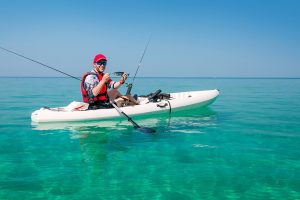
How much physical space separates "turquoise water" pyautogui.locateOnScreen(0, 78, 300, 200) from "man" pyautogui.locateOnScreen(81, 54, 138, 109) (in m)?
0.81

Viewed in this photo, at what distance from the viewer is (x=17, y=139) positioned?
27.9ft

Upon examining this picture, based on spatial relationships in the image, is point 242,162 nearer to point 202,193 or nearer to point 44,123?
point 202,193

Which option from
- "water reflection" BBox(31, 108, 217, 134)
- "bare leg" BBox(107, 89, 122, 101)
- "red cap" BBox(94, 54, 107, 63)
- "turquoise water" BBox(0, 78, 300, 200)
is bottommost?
"turquoise water" BBox(0, 78, 300, 200)

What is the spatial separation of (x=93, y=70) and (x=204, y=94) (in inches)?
236

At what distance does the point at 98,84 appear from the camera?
9.24 metres

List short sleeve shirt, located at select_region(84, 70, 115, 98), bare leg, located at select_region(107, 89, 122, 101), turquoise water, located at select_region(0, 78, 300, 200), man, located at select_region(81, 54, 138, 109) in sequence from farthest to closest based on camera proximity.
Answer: bare leg, located at select_region(107, 89, 122, 101) → short sleeve shirt, located at select_region(84, 70, 115, 98) → man, located at select_region(81, 54, 138, 109) → turquoise water, located at select_region(0, 78, 300, 200)

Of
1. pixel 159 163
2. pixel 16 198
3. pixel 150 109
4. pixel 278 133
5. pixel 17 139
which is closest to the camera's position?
pixel 16 198

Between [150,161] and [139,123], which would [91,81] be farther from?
[150,161]

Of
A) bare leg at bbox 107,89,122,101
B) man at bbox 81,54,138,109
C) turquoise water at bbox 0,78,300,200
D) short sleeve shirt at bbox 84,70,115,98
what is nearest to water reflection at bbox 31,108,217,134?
turquoise water at bbox 0,78,300,200

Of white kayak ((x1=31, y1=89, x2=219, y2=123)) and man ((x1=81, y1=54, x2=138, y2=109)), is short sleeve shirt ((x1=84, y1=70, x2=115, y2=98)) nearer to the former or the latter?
man ((x1=81, y1=54, x2=138, y2=109))

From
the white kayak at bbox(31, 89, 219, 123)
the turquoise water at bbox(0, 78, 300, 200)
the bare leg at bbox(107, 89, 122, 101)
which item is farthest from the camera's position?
the bare leg at bbox(107, 89, 122, 101)

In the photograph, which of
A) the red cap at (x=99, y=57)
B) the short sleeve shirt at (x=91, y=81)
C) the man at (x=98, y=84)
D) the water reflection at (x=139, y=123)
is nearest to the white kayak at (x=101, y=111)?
the water reflection at (x=139, y=123)

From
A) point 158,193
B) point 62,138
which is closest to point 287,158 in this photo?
point 158,193

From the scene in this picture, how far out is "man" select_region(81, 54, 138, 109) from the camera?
940cm
